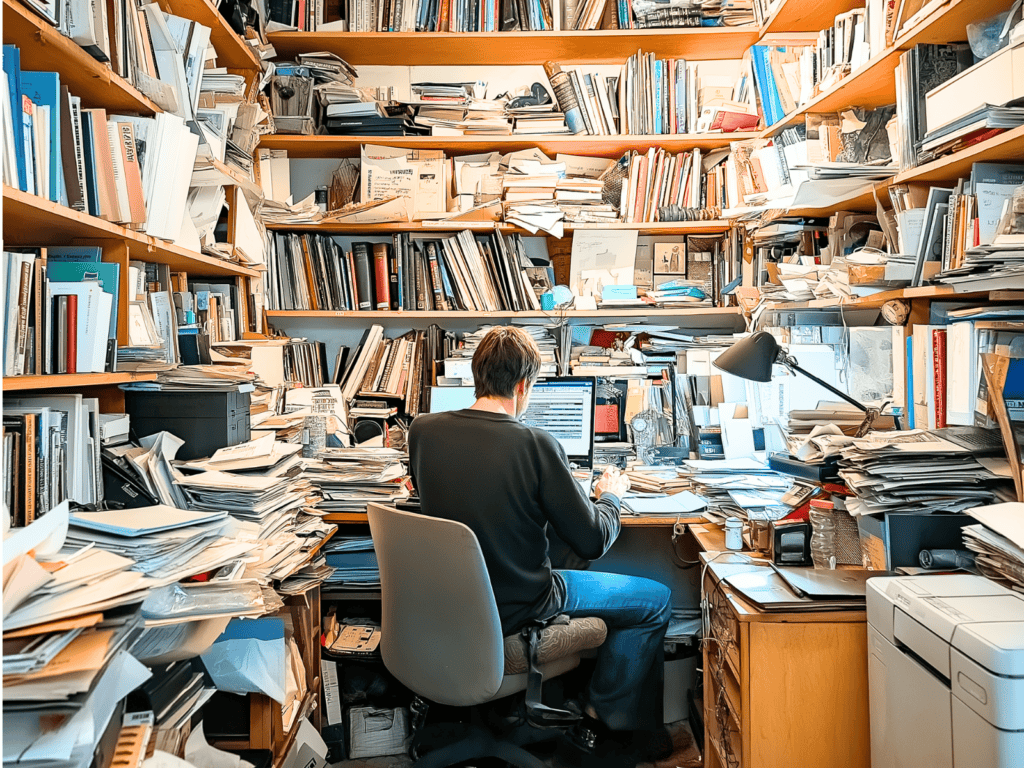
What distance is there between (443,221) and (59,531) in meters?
2.08

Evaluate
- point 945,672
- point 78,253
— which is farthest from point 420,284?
point 945,672

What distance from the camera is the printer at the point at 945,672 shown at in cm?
109

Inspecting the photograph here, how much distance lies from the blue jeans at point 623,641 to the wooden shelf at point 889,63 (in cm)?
147

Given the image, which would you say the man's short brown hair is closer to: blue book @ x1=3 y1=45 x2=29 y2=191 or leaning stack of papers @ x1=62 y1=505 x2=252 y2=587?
leaning stack of papers @ x1=62 y1=505 x2=252 y2=587

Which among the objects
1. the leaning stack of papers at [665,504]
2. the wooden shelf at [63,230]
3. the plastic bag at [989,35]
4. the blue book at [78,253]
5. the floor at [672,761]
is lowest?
the floor at [672,761]

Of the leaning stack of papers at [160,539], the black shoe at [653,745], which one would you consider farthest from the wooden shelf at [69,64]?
the black shoe at [653,745]

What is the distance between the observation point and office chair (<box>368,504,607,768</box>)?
176 cm

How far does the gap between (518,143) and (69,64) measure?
1781 millimetres

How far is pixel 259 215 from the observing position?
2896 millimetres

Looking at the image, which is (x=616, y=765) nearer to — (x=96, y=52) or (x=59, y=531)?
(x=59, y=531)

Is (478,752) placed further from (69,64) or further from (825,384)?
(69,64)

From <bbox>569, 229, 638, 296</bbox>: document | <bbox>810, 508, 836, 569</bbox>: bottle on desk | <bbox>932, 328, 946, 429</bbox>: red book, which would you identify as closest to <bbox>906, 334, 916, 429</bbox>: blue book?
<bbox>932, 328, 946, 429</bbox>: red book

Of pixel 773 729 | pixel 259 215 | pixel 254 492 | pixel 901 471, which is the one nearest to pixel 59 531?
pixel 254 492

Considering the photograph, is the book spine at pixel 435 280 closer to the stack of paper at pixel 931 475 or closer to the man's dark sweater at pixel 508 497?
the man's dark sweater at pixel 508 497
